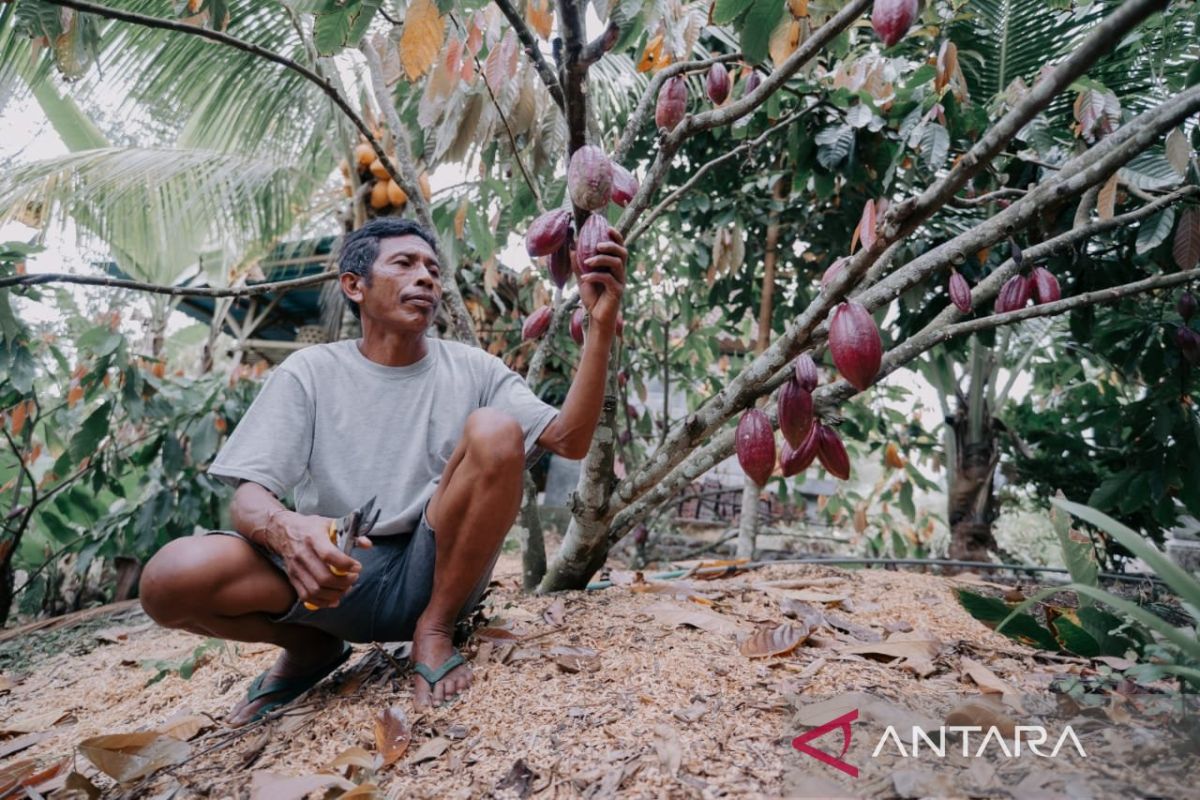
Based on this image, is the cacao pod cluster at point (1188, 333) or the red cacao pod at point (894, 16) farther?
→ the cacao pod cluster at point (1188, 333)

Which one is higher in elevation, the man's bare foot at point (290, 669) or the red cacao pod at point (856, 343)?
the red cacao pod at point (856, 343)

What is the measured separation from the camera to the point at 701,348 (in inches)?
134

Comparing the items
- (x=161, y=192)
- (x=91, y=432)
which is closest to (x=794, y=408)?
(x=91, y=432)

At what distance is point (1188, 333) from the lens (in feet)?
5.74

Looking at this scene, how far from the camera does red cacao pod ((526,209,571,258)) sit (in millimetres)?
1261

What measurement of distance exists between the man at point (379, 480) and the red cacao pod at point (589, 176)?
91 millimetres

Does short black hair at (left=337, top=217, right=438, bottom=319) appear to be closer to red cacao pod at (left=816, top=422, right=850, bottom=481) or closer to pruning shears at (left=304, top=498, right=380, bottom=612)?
pruning shears at (left=304, top=498, right=380, bottom=612)

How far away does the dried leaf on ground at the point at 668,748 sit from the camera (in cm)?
92

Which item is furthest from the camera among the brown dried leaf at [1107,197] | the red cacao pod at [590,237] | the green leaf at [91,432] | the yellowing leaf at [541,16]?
the green leaf at [91,432]

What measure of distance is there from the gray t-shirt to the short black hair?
7.0 inches

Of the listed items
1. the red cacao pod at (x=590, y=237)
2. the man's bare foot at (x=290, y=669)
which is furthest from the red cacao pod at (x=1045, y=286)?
the man's bare foot at (x=290, y=669)

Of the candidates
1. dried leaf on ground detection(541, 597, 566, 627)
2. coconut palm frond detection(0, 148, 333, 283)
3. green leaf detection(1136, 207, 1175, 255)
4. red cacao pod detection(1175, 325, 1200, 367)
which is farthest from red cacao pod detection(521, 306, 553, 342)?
coconut palm frond detection(0, 148, 333, 283)

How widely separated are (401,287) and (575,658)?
2.71ft

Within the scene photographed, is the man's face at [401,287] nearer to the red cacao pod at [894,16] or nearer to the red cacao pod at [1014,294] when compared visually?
the red cacao pod at [894,16]
